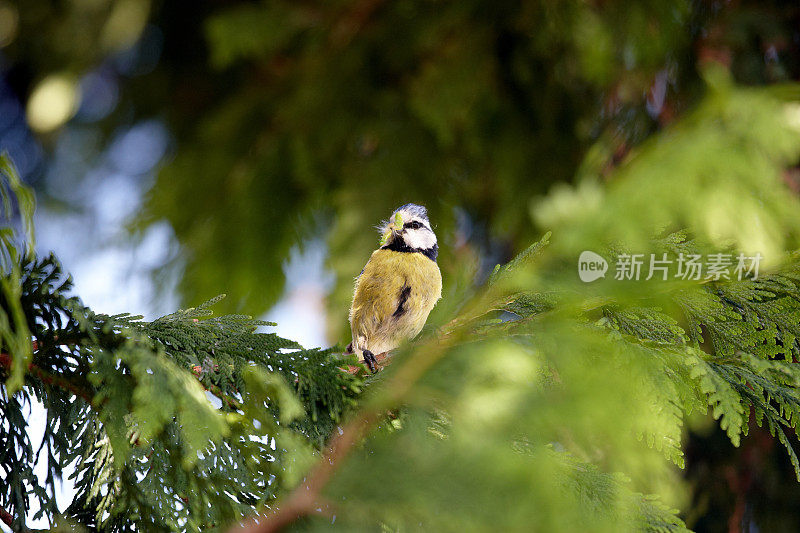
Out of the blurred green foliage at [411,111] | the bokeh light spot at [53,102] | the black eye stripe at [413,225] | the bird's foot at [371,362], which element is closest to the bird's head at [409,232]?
the black eye stripe at [413,225]

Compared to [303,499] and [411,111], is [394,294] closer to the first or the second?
[303,499]

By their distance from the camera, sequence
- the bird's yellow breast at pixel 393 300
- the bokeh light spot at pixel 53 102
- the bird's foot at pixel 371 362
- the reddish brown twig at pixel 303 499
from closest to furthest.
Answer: the reddish brown twig at pixel 303 499 < the bird's foot at pixel 371 362 < the bird's yellow breast at pixel 393 300 < the bokeh light spot at pixel 53 102

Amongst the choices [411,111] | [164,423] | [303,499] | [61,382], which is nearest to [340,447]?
[303,499]

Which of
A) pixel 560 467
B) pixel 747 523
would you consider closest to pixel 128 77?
pixel 560 467

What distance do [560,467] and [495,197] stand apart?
1381mm

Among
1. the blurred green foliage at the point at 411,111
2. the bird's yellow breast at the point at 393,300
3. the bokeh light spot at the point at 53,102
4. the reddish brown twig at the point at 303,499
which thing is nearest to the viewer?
the reddish brown twig at the point at 303,499

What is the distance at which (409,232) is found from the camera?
4.62ft

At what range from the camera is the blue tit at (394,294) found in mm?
1206

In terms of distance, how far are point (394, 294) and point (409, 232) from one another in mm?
208

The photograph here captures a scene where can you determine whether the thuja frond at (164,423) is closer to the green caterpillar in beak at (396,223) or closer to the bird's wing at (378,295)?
the bird's wing at (378,295)

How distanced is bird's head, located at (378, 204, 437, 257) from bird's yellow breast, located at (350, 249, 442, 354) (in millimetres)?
58

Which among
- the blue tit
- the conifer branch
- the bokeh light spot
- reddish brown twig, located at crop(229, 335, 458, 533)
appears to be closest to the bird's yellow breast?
the blue tit

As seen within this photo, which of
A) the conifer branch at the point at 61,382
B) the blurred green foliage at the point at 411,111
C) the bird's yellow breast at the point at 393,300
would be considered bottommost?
the conifer branch at the point at 61,382

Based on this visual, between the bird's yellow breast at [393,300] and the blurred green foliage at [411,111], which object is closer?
the bird's yellow breast at [393,300]
